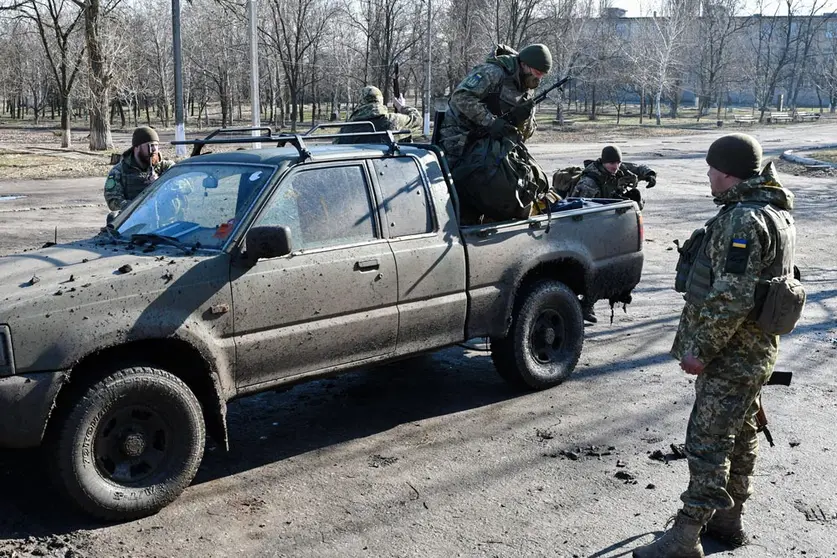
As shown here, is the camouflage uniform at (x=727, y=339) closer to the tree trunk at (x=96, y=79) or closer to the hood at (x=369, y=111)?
the hood at (x=369, y=111)

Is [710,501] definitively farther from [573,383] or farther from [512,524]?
[573,383]

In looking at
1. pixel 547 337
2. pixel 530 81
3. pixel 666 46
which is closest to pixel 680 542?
pixel 547 337

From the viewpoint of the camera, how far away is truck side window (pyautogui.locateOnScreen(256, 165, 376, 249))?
495 centimetres

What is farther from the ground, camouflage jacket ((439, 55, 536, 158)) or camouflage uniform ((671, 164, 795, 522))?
camouflage jacket ((439, 55, 536, 158))

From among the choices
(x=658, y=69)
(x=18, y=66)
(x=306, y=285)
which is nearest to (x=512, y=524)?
(x=306, y=285)

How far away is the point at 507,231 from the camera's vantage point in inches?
236

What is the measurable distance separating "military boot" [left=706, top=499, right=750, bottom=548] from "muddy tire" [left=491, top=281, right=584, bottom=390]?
218 cm

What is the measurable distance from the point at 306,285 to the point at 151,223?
3.55 ft

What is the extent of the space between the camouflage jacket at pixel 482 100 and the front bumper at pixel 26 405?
346cm

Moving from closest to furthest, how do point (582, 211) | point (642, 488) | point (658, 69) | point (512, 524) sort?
point (512, 524)
point (642, 488)
point (582, 211)
point (658, 69)

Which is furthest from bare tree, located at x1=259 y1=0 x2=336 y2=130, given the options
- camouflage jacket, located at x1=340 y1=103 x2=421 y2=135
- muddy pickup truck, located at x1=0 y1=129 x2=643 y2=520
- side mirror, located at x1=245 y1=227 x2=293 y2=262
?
side mirror, located at x1=245 y1=227 x2=293 y2=262

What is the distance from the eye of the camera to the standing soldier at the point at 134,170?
7.55 metres

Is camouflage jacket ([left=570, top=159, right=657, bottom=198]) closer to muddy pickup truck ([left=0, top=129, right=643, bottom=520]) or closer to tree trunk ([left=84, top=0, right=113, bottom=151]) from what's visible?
muddy pickup truck ([left=0, top=129, right=643, bottom=520])

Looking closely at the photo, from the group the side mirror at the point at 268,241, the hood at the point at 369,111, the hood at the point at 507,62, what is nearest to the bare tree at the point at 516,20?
the hood at the point at 369,111
